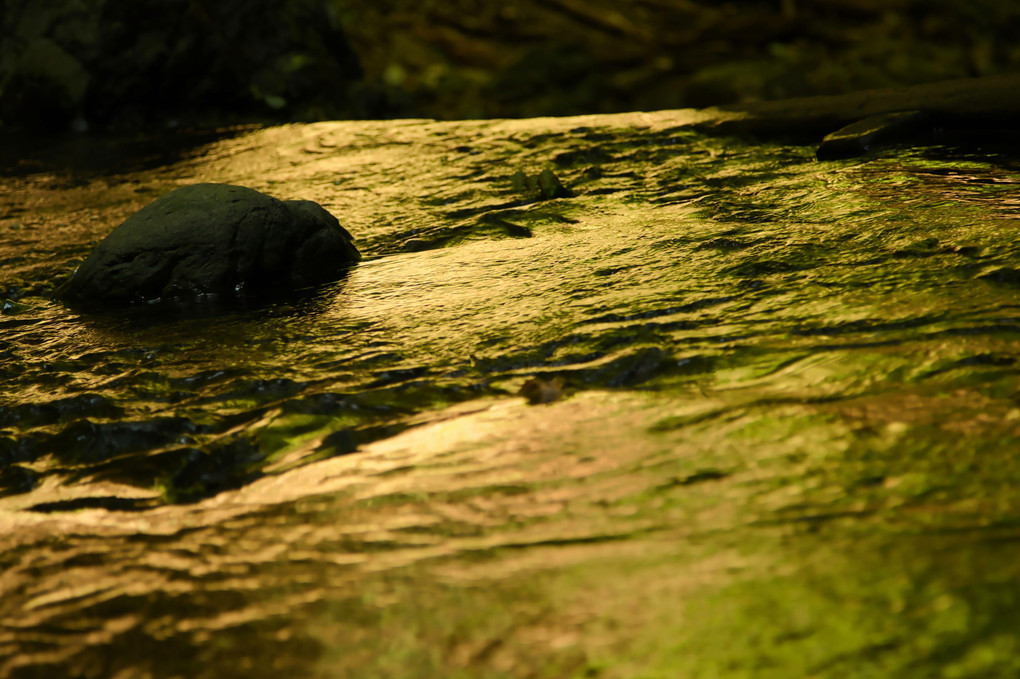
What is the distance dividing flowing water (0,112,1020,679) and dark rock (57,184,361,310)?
0.22m

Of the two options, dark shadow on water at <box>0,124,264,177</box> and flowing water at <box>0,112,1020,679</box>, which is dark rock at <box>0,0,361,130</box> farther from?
flowing water at <box>0,112,1020,679</box>

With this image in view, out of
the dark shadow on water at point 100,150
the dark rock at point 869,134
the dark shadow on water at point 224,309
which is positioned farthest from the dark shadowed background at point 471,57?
the dark shadow on water at point 224,309

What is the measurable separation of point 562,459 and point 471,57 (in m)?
9.73

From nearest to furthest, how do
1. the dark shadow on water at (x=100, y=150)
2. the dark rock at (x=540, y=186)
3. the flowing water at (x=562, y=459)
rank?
the flowing water at (x=562, y=459) < the dark rock at (x=540, y=186) < the dark shadow on water at (x=100, y=150)

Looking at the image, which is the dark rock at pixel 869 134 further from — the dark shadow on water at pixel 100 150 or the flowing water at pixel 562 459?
the dark shadow on water at pixel 100 150

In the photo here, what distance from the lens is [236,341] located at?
3.29m

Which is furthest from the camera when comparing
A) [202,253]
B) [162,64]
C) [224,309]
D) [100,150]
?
[162,64]

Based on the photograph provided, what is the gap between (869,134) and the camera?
5035 millimetres

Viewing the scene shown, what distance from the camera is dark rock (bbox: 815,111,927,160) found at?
4948 millimetres

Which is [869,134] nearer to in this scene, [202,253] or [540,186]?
[540,186]

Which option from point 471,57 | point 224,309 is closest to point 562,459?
point 224,309

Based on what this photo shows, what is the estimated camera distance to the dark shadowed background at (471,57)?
364 inches

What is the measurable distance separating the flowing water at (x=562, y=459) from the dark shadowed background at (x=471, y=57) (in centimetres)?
532

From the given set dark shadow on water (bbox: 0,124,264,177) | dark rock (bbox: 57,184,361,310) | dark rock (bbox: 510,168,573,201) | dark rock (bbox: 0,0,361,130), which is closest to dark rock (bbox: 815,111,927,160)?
dark rock (bbox: 510,168,573,201)
